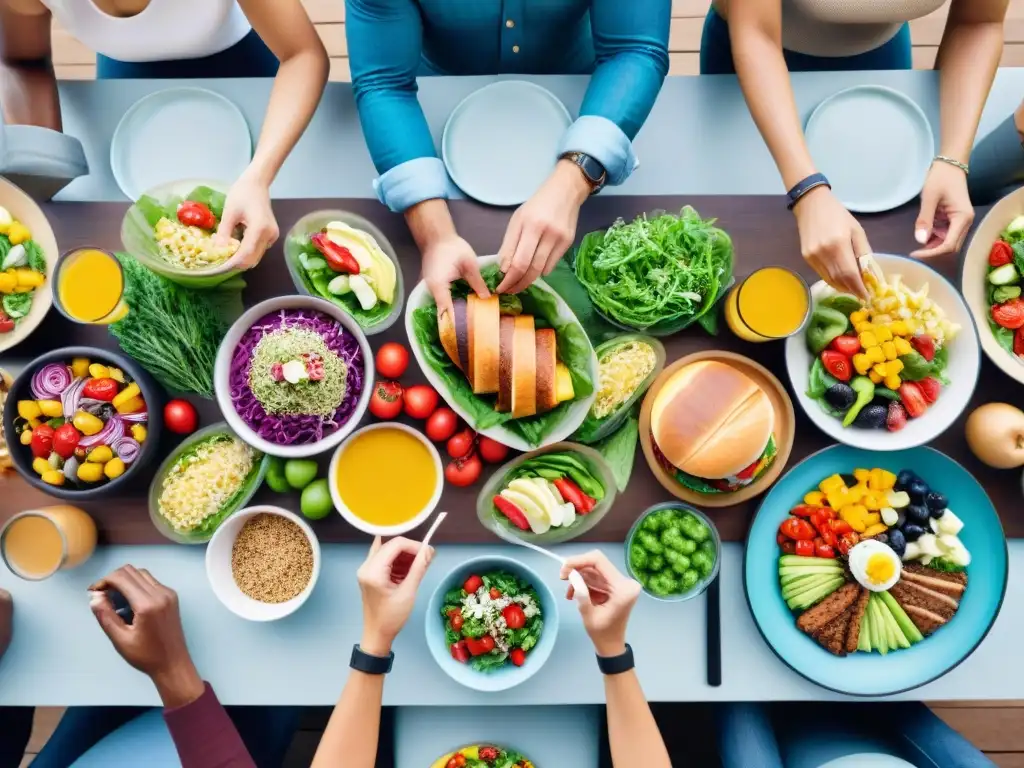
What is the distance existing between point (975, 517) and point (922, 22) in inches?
90.5

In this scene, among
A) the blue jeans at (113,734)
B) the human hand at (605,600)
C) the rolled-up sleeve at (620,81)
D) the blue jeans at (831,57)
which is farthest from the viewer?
the blue jeans at (831,57)

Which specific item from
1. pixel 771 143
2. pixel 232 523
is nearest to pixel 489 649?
pixel 232 523

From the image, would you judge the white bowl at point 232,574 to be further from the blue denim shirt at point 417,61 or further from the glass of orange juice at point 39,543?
the blue denim shirt at point 417,61

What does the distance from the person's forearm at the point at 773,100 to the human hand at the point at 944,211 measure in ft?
0.86

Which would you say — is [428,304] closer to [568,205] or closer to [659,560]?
[568,205]

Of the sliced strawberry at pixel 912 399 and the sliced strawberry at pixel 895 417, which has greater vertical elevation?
the sliced strawberry at pixel 912 399

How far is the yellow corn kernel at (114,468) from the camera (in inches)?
50.3

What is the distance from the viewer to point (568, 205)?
50.9 inches

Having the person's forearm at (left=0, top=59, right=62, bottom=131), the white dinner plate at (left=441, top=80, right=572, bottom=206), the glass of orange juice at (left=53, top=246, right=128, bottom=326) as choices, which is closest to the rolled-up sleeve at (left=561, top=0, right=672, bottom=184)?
the white dinner plate at (left=441, top=80, right=572, bottom=206)

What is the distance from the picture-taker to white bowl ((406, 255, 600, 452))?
1324 mm

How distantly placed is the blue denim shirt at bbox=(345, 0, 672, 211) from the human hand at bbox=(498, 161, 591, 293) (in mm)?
75

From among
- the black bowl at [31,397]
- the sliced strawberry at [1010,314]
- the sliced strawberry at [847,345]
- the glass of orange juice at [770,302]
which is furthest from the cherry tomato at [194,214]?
the sliced strawberry at [1010,314]

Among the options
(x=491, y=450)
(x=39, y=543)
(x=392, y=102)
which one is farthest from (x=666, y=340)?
(x=39, y=543)

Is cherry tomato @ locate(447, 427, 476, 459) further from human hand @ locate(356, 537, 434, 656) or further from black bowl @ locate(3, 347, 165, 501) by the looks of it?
black bowl @ locate(3, 347, 165, 501)
